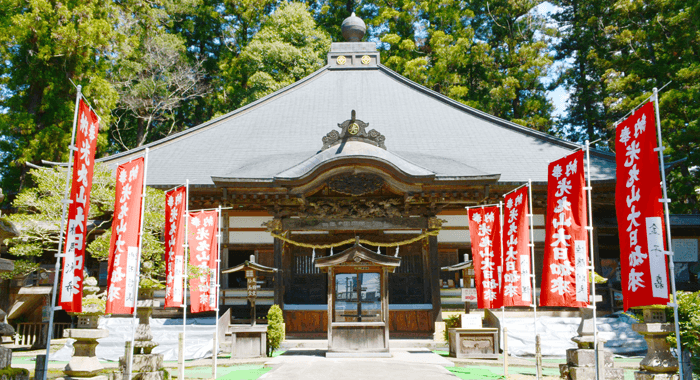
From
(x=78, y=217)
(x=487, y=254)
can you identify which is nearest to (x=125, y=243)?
(x=78, y=217)

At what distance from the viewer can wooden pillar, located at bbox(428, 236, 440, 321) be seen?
1260 cm

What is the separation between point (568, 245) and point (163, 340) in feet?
28.3

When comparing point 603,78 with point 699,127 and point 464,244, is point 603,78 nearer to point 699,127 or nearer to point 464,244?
point 699,127

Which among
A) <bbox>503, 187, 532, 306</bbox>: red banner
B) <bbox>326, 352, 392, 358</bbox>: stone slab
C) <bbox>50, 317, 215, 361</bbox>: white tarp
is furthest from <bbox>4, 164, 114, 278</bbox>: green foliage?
<bbox>503, 187, 532, 306</bbox>: red banner

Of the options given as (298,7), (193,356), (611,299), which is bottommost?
(193,356)

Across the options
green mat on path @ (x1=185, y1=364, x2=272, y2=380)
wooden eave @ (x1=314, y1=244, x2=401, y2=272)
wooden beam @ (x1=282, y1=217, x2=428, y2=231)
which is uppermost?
wooden beam @ (x1=282, y1=217, x2=428, y2=231)

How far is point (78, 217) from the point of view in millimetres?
6383

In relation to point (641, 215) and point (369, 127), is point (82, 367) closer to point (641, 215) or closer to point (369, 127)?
point (641, 215)

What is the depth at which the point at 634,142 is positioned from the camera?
6203mm

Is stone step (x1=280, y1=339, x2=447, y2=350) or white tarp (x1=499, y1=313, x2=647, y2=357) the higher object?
white tarp (x1=499, y1=313, x2=647, y2=357)

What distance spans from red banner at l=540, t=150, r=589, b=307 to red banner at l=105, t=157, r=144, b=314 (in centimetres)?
564

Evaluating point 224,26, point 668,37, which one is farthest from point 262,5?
point 668,37

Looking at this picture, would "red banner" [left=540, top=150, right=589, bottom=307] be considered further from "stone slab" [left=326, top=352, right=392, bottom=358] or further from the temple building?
the temple building

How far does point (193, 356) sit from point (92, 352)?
3.74 meters
